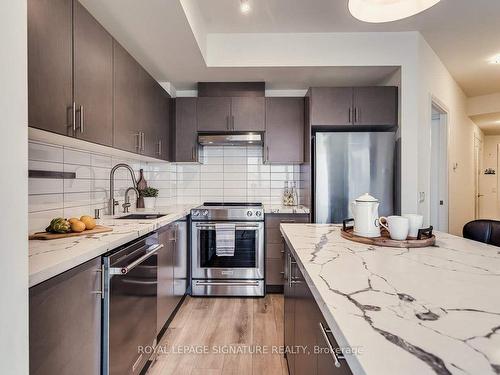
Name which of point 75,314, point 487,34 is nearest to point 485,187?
point 487,34

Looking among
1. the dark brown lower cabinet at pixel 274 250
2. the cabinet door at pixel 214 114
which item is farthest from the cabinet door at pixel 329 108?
the dark brown lower cabinet at pixel 274 250

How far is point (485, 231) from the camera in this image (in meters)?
1.52

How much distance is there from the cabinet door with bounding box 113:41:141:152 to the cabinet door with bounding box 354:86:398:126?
2003 mm

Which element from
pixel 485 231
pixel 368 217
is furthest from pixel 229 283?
pixel 485 231

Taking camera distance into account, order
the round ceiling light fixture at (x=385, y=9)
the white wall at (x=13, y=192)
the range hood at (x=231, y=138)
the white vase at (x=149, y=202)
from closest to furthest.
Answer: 1. the white wall at (x=13, y=192)
2. the round ceiling light fixture at (x=385, y=9)
3. the white vase at (x=149, y=202)
4. the range hood at (x=231, y=138)

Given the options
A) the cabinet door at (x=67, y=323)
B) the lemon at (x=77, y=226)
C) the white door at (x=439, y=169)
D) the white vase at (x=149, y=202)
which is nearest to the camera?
the cabinet door at (x=67, y=323)

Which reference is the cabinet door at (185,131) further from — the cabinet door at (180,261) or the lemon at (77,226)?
the lemon at (77,226)

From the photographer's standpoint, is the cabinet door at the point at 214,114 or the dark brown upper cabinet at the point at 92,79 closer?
the dark brown upper cabinet at the point at 92,79

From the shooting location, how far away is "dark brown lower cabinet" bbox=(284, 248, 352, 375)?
70cm

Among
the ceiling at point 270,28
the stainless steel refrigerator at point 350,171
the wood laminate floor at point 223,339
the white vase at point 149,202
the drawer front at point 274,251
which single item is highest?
the ceiling at point 270,28

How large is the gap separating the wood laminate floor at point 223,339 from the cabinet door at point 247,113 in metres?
1.77

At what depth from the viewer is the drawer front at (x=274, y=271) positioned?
275cm

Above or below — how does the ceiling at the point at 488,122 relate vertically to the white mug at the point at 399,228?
above

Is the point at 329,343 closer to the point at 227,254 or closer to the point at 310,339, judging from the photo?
the point at 310,339
